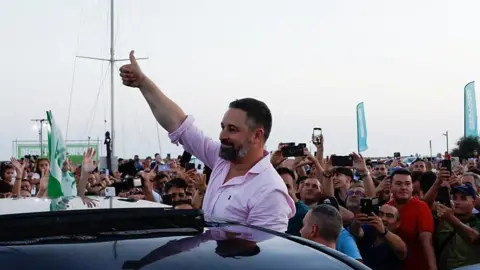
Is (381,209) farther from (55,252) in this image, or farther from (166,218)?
(55,252)

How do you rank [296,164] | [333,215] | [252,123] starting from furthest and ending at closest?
[296,164]
[333,215]
[252,123]

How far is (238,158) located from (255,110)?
0.83ft

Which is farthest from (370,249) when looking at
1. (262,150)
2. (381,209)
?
(262,150)

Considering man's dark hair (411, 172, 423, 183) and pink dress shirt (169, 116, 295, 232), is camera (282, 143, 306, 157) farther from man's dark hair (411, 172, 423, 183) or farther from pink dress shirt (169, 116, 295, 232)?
pink dress shirt (169, 116, 295, 232)

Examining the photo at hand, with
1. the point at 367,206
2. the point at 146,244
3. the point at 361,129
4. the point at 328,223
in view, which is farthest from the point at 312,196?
the point at 361,129

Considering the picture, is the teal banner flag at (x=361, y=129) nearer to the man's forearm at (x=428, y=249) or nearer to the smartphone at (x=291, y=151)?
the smartphone at (x=291, y=151)

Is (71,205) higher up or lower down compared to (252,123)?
lower down

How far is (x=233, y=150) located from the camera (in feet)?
10.8

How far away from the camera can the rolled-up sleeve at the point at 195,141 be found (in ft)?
11.6

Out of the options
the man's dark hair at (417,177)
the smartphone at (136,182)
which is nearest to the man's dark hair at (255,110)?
the smartphone at (136,182)

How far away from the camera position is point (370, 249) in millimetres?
5676

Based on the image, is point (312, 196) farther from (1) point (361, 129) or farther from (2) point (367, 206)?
(1) point (361, 129)

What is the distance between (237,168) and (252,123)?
9.8 inches

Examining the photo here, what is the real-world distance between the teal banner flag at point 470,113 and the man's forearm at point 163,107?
1679cm
